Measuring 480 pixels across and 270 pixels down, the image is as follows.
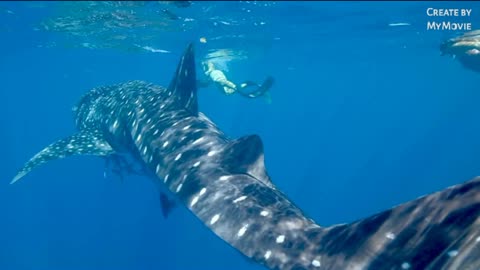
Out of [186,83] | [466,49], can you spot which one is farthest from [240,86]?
[186,83]

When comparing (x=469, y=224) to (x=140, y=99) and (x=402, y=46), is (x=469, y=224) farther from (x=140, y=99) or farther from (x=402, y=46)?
(x=402, y=46)

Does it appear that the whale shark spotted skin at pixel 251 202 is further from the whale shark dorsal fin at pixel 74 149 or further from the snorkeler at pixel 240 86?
the snorkeler at pixel 240 86

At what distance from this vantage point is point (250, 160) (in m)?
7.35

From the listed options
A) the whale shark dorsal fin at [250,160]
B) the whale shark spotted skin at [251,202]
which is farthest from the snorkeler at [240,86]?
the whale shark dorsal fin at [250,160]

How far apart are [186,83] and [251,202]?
16.3 feet

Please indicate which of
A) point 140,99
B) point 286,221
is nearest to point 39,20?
point 140,99

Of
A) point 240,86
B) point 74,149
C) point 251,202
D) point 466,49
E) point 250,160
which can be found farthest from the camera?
point 240,86

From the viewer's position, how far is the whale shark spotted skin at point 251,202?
354 cm

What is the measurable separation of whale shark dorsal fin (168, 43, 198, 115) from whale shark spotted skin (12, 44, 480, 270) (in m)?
0.03

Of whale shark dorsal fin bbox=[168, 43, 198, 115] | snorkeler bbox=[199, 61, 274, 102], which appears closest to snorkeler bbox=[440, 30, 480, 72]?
snorkeler bbox=[199, 61, 274, 102]

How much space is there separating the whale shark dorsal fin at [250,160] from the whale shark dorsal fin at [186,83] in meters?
3.34

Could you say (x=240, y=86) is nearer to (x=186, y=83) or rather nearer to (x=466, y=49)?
(x=466, y=49)

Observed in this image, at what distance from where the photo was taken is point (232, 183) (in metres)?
6.92

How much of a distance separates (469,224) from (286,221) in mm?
2619
